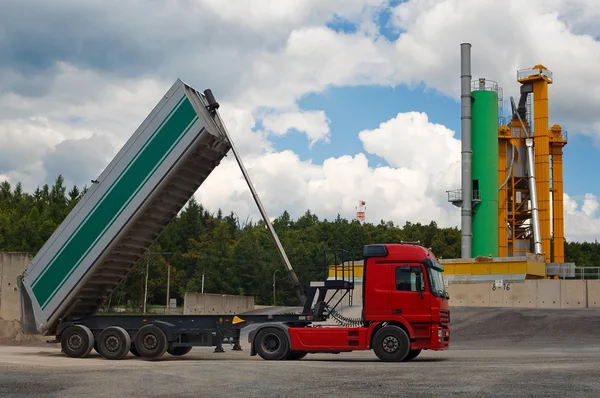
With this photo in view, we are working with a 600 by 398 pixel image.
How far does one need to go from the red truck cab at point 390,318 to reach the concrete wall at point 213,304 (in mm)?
17144

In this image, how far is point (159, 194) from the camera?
1894 cm

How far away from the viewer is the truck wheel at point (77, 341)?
65.0 feet

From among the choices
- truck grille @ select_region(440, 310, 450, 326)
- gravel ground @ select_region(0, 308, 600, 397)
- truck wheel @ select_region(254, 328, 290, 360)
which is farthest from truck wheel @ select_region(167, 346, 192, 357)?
truck grille @ select_region(440, 310, 450, 326)

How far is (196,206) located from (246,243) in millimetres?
33412

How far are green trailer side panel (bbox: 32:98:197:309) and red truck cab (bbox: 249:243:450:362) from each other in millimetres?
4930

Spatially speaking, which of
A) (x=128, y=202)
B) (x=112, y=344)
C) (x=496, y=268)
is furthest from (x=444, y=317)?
(x=496, y=268)

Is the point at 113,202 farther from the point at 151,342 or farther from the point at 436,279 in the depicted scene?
the point at 436,279

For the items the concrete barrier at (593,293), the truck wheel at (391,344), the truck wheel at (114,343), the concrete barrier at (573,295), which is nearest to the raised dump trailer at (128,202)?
the truck wheel at (114,343)

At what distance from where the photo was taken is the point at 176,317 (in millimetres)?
19984

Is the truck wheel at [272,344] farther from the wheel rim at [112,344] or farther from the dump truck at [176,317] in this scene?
the wheel rim at [112,344]

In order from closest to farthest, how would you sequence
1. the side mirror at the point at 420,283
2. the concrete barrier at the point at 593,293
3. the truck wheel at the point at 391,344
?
the truck wheel at the point at 391,344, the side mirror at the point at 420,283, the concrete barrier at the point at 593,293

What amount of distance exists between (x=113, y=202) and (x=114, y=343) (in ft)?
12.3

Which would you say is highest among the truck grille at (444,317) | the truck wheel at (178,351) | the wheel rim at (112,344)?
the truck grille at (444,317)

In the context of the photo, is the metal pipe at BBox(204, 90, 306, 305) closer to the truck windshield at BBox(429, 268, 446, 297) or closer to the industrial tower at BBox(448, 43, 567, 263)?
the truck windshield at BBox(429, 268, 446, 297)
